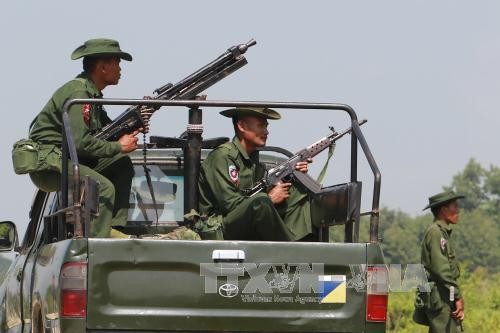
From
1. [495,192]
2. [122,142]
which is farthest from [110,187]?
[495,192]

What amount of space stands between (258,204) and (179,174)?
5.69 ft

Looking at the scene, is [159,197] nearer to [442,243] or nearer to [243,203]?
[243,203]

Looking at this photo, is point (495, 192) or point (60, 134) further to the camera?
point (495, 192)

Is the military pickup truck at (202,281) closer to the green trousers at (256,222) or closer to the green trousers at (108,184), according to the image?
the green trousers at (108,184)

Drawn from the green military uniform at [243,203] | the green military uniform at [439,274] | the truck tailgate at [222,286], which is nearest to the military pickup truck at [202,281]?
the truck tailgate at [222,286]

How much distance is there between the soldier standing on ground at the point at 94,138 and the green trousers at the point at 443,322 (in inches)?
185

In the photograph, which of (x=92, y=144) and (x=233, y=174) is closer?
(x=92, y=144)

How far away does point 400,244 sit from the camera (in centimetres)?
8056

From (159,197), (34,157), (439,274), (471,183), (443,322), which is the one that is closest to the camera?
(34,157)

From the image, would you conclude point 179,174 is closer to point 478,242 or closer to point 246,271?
point 246,271

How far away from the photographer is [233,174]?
30.1 feet

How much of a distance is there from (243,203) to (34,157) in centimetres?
136

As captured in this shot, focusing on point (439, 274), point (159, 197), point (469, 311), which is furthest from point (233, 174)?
point (469, 311)

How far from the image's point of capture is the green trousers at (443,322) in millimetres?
13148
